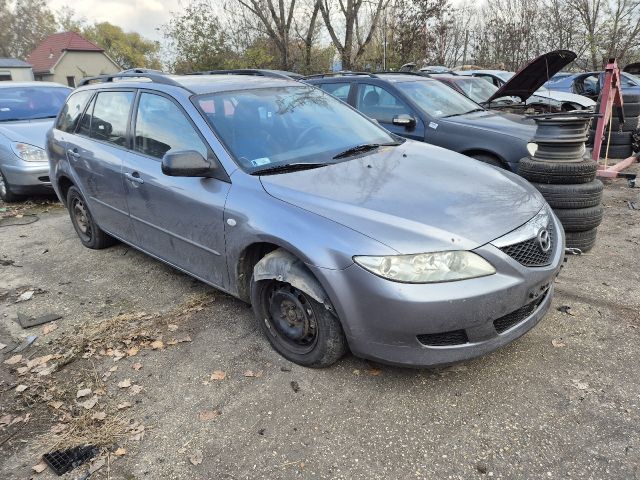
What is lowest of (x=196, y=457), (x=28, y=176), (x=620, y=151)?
(x=196, y=457)

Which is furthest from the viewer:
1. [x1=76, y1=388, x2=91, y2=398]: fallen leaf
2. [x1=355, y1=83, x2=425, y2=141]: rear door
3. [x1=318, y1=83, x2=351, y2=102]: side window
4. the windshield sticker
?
[x1=318, y1=83, x2=351, y2=102]: side window

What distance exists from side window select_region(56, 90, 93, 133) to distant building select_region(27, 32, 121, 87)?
161 feet

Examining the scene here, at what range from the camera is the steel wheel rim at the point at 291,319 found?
287cm

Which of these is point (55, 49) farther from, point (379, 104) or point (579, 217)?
point (579, 217)

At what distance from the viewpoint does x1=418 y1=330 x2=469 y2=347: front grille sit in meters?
2.51

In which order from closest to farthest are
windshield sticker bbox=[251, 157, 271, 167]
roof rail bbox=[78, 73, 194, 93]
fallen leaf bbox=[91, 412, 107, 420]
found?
fallen leaf bbox=[91, 412, 107, 420] → windshield sticker bbox=[251, 157, 271, 167] → roof rail bbox=[78, 73, 194, 93]

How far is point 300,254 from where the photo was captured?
8.72ft

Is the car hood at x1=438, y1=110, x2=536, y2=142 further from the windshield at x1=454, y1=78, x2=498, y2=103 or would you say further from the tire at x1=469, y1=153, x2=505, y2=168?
the windshield at x1=454, y1=78, x2=498, y2=103

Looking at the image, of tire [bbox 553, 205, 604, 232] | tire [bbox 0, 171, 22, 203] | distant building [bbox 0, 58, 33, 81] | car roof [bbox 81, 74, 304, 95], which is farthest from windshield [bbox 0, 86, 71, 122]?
distant building [bbox 0, 58, 33, 81]

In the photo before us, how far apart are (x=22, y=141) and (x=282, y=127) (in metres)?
5.30

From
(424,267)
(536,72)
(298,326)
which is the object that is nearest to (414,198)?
(424,267)

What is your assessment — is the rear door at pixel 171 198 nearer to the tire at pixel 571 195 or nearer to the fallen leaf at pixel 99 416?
the fallen leaf at pixel 99 416

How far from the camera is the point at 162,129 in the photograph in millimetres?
3736

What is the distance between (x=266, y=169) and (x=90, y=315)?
1.96 meters
